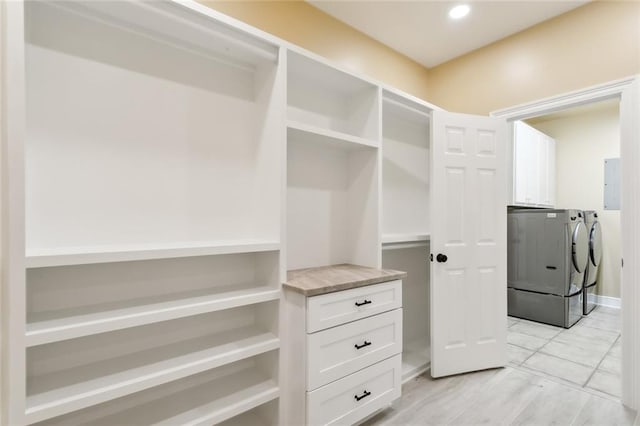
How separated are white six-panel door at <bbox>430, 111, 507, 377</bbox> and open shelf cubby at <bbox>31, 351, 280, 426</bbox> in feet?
4.45

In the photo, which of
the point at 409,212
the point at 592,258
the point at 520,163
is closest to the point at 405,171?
the point at 409,212

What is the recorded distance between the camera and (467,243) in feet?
8.02

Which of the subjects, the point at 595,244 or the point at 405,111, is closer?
the point at 405,111

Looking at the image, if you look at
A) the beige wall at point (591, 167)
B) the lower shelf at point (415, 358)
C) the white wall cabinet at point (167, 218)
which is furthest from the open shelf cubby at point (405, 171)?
the beige wall at point (591, 167)

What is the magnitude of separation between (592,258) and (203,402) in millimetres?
4840

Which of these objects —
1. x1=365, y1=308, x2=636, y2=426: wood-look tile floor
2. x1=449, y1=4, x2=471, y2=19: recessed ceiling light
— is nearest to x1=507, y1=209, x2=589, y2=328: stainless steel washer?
x1=365, y1=308, x2=636, y2=426: wood-look tile floor

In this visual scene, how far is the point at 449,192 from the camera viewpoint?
2.40 m

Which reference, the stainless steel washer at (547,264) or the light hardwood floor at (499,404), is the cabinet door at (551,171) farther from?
the light hardwood floor at (499,404)

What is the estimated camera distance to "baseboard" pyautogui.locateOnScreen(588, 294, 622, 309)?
4176 mm

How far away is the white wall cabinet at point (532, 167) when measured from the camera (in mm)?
3615

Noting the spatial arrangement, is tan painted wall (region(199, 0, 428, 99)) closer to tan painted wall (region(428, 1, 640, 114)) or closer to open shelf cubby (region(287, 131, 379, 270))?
tan painted wall (region(428, 1, 640, 114))

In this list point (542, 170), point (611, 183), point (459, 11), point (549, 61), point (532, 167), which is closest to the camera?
point (459, 11)

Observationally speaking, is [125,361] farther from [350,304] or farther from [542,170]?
[542,170]

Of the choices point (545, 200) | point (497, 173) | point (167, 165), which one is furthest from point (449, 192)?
point (545, 200)
